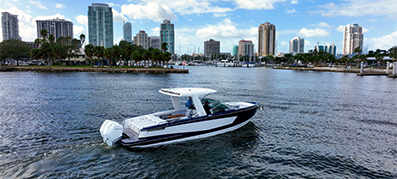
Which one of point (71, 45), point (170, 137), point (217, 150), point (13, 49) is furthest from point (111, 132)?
point (13, 49)

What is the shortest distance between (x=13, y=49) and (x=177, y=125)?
12788 cm

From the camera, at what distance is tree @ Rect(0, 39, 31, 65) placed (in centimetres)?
10656

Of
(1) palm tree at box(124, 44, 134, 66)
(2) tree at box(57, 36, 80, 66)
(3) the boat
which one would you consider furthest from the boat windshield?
(2) tree at box(57, 36, 80, 66)

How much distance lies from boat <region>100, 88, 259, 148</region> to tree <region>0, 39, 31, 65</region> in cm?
12454

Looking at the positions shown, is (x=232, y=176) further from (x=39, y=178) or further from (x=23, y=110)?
(x=23, y=110)

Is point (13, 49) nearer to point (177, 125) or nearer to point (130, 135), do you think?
point (130, 135)

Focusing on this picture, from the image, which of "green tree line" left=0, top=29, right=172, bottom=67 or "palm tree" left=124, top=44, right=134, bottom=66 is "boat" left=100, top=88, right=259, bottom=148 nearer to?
"green tree line" left=0, top=29, right=172, bottom=67

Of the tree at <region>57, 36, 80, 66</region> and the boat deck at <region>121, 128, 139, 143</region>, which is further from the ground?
the tree at <region>57, 36, 80, 66</region>

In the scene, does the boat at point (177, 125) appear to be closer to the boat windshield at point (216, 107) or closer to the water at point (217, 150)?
the boat windshield at point (216, 107)

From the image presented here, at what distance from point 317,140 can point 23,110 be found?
24074 millimetres

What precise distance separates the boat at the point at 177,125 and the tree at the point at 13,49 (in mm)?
124538

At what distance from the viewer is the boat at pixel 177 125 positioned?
12164 mm

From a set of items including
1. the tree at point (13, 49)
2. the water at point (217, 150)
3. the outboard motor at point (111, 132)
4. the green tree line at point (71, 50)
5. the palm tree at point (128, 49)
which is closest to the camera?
the water at point (217, 150)

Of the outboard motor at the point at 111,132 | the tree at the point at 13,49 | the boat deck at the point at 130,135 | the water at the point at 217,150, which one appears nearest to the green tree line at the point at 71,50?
the tree at the point at 13,49
